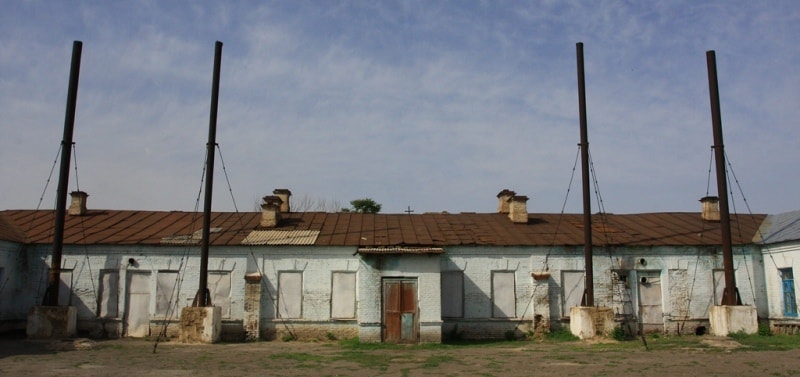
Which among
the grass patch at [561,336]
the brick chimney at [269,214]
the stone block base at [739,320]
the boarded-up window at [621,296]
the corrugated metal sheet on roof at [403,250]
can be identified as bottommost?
the grass patch at [561,336]

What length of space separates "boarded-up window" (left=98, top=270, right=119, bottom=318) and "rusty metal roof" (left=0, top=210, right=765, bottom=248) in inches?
44.8

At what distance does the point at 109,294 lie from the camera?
22578mm

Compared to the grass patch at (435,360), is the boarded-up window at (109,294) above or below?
above

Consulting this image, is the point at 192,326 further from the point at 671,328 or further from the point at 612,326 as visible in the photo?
the point at 671,328

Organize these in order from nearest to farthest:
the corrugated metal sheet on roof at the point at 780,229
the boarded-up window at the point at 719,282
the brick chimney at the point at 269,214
A: the corrugated metal sheet on roof at the point at 780,229, the boarded-up window at the point at 719,282, the brick chimney at the point at 269,214

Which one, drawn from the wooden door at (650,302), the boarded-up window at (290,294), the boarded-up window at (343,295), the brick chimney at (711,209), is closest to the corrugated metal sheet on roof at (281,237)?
the boarded-up window at (290,294)

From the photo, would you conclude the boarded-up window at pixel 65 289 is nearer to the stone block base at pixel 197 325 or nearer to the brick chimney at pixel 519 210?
the stone block base at pixel 197 325

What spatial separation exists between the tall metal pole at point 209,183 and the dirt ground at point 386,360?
1.80 meters

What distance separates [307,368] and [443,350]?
5.40 metres

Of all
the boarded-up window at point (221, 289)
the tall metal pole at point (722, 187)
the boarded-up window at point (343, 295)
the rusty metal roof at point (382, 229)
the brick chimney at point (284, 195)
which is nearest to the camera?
the tall metal pole at point (722, 187)

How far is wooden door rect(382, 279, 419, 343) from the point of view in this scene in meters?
20.8

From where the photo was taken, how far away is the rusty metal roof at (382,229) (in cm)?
2292

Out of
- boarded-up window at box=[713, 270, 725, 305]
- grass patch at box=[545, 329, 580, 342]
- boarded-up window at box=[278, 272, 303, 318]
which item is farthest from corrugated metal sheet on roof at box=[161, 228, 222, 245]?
boarded-up window at box=[713, 270, 725, 305]

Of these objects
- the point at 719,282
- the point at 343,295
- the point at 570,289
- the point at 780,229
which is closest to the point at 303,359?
the point at 343,295
